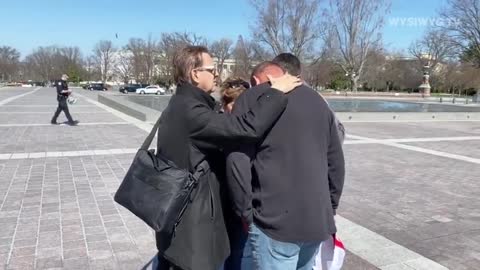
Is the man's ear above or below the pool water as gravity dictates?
above

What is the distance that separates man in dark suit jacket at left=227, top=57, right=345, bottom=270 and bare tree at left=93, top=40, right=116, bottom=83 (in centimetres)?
9670

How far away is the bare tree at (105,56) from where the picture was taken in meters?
92.6

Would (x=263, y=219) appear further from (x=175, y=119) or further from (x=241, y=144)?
(x=175, y=119)

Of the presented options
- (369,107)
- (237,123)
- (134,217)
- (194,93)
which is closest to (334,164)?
(237,123)

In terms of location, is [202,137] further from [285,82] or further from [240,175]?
[285,82]

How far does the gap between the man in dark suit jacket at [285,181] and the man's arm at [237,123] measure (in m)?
0.05

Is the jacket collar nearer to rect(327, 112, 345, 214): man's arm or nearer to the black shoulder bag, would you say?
the black shoulder bag

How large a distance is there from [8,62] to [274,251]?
96.8 m

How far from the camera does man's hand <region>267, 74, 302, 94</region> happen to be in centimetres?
185

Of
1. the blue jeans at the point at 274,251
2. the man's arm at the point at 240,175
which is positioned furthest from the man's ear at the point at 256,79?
the blue jeans at the point at 274,251

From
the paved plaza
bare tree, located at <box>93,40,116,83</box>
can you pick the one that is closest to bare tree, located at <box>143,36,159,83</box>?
bare tree, located at <box>93,40,116,83</box>

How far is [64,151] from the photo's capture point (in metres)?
8.68

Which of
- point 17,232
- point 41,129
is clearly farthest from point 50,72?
point 17,232

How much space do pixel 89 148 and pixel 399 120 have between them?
1403 centimetres
